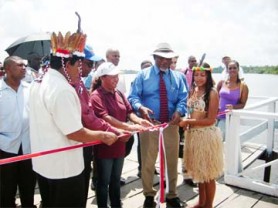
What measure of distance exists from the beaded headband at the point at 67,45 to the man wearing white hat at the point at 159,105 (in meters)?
1.41

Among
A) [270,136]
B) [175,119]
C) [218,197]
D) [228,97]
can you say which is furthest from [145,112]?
[270,136]

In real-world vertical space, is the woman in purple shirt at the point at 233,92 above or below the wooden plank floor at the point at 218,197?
above

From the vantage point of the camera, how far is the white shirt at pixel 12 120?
3.03 m

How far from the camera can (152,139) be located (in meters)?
3.61

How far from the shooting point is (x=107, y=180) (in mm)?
2973

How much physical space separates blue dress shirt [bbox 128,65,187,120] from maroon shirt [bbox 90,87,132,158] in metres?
0.48

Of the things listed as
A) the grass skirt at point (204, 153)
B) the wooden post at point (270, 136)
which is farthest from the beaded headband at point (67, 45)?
the wooden post at point (270, 136)

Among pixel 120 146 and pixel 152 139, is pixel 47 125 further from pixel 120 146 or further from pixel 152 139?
pixel 152 139

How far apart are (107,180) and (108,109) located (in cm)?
71

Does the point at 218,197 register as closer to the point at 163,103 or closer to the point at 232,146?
the point at 232,146

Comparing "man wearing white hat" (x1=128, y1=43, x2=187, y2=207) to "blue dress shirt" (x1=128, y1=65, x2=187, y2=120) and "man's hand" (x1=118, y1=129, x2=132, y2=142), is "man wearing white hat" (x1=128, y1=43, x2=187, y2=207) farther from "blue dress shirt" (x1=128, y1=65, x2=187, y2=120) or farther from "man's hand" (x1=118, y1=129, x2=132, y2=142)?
"man's hand" (x1=118, y1=129, x2=132, y2=142)

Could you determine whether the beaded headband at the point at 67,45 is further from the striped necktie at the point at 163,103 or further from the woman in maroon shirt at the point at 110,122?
the striped necktie at the point at 163,103

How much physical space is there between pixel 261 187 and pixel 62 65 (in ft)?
10.4

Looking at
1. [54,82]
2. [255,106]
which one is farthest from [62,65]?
[255,106]
